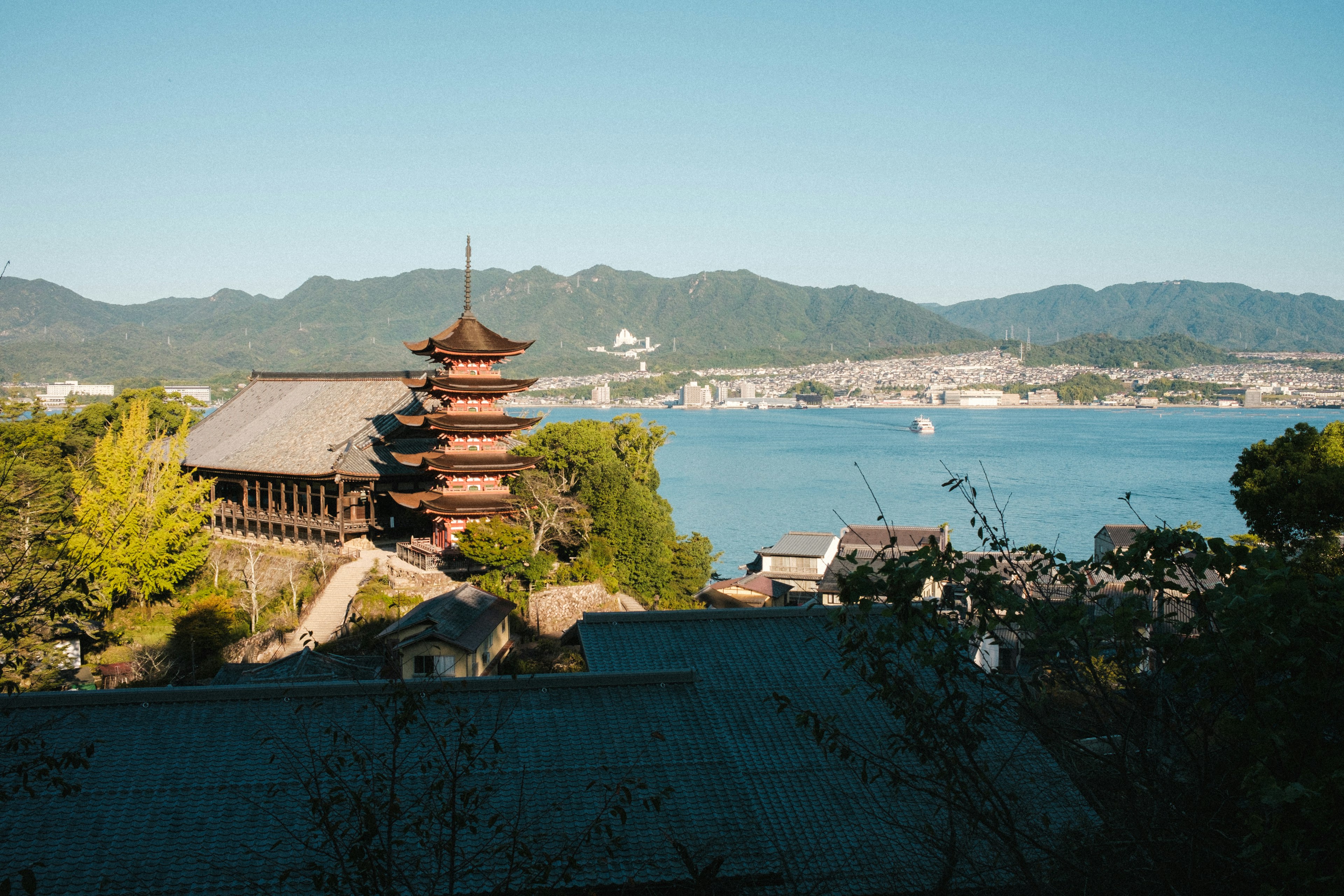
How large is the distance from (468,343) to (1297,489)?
20.2 metres

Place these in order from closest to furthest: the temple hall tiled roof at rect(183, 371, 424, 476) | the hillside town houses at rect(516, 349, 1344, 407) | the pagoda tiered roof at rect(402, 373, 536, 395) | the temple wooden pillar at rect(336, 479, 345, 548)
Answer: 1. the pagoda tiered roof at rect(402, 373, 536, 395)
2. the temple wooden pillar at rect(336, 479, 345, 548)
3. the temple hall tiled roof at rect(183, 371, 424, 476)
4. the hillside town houses at rect(516, 349, 1344, 407)

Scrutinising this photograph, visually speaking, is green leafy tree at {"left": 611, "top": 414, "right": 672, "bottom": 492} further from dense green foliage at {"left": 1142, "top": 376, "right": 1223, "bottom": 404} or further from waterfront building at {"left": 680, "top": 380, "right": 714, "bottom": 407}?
dense green foliage at {"left": 1142, "top": 376, "right": 1223, "bottom": 404}

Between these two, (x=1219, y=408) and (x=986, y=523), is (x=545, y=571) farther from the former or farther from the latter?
(x=1219, y=408)

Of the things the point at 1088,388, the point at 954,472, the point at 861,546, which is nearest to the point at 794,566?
the point at 861,546

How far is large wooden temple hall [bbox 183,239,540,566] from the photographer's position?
2384 centimetres

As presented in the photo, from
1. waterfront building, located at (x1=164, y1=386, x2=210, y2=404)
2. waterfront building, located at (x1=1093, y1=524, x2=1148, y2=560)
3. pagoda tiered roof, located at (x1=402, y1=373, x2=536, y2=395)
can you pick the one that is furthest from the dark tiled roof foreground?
waterfront building, located at (x1=164, y1=386, x2=210, y2=404)

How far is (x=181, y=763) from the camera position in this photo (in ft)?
26.0

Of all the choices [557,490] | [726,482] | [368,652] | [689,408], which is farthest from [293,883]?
[689,408]

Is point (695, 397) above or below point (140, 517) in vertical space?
below

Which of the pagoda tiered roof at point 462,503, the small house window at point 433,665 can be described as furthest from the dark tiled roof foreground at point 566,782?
the pagoda tiered roof at point 462,503

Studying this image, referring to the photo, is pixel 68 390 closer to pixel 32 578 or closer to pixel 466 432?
pixel 466 432

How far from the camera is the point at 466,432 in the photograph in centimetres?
2384

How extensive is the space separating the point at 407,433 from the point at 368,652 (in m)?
9.98

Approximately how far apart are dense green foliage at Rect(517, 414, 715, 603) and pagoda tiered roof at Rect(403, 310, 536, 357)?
298 centimetres
